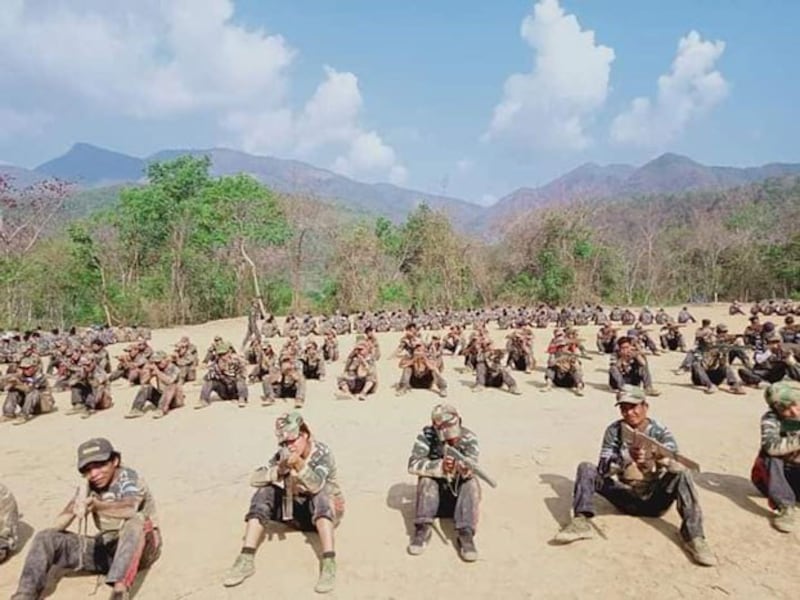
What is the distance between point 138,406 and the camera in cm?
1077

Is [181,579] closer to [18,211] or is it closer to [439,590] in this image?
[439,590]

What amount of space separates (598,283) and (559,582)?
36676 mm

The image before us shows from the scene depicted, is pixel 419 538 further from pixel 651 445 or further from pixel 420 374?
pixel 420 374

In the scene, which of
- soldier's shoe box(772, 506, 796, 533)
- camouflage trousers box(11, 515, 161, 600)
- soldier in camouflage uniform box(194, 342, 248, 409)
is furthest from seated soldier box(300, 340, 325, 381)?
soldier's shoe box(772, 506, 796, 533)

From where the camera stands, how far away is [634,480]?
5.39 meters

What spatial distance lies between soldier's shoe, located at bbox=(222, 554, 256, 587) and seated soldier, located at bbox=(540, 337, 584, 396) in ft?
26.3

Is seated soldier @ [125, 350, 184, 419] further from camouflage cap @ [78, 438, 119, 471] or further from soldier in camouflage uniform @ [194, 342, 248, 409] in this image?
camouflage cap @ [78, 438, 119, 471]

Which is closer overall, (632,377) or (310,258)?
(632,377)

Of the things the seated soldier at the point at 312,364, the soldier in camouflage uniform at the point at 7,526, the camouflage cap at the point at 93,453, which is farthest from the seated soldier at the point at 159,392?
the camouflage cap at the point at 93,453

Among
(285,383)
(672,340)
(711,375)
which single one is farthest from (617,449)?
(672,340)

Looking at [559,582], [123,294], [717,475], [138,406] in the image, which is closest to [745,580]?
[559,582]

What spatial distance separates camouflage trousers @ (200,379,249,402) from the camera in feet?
36.8

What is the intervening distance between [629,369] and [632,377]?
0.66 ft

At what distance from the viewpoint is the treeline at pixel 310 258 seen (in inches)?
1214
